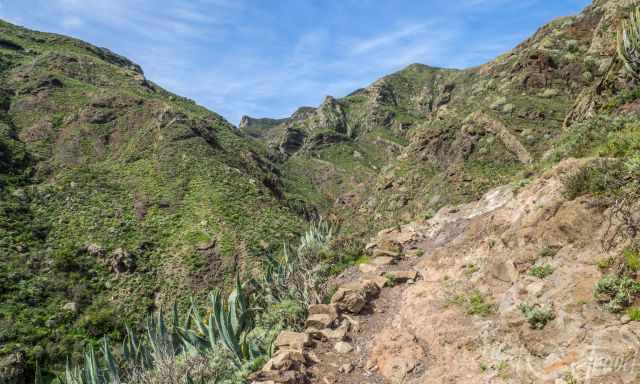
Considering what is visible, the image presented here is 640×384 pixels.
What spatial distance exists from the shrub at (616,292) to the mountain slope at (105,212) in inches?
1019

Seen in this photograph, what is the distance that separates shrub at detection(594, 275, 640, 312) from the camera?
193 inches

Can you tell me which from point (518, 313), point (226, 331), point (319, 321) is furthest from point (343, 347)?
point (518, 313)

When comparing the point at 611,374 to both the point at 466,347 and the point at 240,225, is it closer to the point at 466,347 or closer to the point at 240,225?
the point at 466,347

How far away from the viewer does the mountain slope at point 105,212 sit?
2589 centimetres

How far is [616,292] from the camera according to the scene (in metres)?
5.10

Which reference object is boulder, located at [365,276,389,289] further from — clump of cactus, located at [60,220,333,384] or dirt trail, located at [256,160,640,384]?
Answer: clump of cactus, located at [60,220,333,384]

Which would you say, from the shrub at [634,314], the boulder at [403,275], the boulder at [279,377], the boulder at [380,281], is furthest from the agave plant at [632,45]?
the boulder at [279,377]

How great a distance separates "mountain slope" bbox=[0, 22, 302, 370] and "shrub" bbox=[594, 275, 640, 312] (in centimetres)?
2588

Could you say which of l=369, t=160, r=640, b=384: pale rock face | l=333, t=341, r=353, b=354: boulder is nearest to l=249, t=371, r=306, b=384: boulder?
l=333, t=341, r=353, b=354: boulder

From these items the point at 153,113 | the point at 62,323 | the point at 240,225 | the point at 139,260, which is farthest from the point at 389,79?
the point at 62,323

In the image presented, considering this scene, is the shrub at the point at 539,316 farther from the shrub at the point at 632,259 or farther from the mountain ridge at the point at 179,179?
the mountain ridge at the point at 179,179

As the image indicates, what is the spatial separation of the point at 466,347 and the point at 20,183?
148ft

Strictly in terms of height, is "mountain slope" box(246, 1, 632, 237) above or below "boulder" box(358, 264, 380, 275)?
above

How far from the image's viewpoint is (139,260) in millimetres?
30656
